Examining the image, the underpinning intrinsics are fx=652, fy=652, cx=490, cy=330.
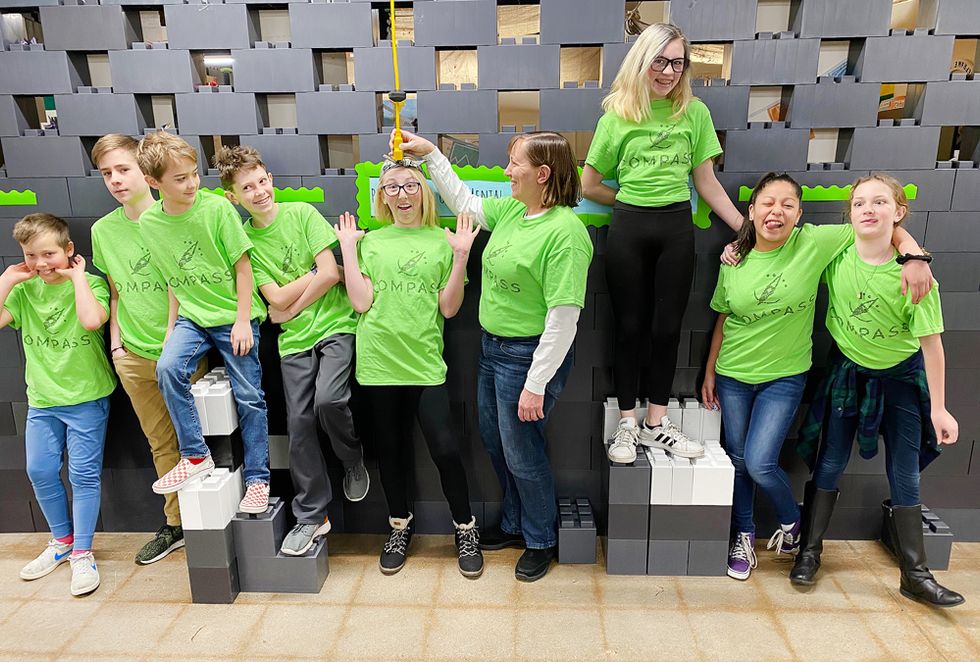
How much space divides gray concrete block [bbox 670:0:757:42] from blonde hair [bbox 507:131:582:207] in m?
0.61

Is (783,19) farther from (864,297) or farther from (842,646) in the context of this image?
(842,646)

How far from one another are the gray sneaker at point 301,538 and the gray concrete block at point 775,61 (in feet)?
6.78

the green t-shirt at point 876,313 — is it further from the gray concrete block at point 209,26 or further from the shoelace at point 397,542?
the gray concrete block at point 209,26

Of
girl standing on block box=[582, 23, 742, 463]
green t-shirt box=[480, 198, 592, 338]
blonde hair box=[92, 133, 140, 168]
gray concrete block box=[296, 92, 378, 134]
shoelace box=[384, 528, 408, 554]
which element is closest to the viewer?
green t-shirt box=[480, 198, 592, 338]

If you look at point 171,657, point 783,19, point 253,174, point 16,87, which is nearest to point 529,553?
point 171,657

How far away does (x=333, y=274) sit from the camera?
2164 mm

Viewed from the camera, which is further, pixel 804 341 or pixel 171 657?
pixel 804 341

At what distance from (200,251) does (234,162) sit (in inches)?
12.1

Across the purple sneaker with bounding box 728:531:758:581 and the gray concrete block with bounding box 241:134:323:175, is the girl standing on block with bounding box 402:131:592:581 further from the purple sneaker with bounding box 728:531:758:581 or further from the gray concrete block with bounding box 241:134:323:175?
the purple sneaker with bounding box 728:531:758:581

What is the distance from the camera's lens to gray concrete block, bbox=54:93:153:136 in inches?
89.3

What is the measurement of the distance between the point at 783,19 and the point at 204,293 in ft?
7.02

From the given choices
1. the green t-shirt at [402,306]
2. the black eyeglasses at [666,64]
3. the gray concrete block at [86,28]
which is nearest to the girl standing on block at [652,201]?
the black eyeglasses at [666,64]

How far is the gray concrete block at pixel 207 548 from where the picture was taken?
2.13m

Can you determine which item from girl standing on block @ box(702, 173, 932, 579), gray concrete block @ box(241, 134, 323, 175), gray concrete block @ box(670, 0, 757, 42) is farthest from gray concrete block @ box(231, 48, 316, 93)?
girl standing on block @ box(702, 173, 932, 579)
